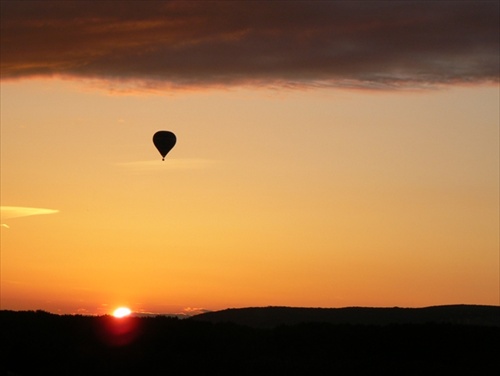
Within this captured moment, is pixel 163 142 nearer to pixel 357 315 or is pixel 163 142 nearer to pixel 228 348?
pixel 357 315

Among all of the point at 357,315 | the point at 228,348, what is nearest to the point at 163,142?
the point at 357,315

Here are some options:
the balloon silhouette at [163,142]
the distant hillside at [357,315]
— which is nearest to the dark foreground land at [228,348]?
the distant hillside at [357,315]

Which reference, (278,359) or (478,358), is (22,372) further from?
(478,358)

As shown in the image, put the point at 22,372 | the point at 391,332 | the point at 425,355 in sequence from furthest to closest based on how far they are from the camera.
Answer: the point at 391,332, the point at 425,355, the point at 22,372

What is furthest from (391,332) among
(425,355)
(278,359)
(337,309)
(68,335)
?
(337,309)

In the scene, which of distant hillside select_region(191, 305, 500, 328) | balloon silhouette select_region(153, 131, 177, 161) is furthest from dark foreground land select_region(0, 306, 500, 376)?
balloon silhouette select_region(153, 131, 177, 161)

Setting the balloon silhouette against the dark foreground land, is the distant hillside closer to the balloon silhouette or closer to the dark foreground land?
the balloon silhouette
